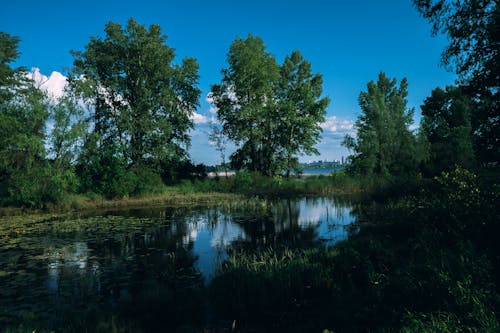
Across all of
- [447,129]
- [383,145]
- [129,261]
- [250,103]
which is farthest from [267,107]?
[129,261]

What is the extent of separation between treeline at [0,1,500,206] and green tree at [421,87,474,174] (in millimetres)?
194

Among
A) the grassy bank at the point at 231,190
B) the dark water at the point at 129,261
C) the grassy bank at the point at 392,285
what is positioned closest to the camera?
the grassy bank at the point at 392,285

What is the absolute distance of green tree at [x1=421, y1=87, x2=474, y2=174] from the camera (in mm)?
43094

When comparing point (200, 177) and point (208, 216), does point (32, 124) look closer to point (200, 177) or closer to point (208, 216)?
point (208, 216)

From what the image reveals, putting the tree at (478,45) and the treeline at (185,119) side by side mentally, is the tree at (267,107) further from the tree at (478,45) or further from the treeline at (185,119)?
the tree at (478,45)

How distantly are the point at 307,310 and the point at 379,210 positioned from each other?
1389 cm

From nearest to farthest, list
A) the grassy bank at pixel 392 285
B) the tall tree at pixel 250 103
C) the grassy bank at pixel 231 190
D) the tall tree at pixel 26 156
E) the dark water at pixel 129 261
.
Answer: the grassy bank at pixel 392 285 < the dark water at pixel 129 261 < the tall tree at pixel 26 156 < the grassy bank at pixel 231 190 < the tall tree at pixel 250 103

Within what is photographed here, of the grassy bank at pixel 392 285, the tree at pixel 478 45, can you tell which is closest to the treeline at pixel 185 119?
the tree at pixel 478 45

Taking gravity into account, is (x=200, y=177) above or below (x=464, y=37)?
below

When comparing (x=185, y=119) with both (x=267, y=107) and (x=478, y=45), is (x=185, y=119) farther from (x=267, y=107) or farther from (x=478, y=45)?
(x=478, y=45)

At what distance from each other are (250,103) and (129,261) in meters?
36.6

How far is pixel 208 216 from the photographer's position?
934 inches

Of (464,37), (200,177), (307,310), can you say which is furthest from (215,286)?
(200,177)

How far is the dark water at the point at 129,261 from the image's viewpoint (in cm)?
769
